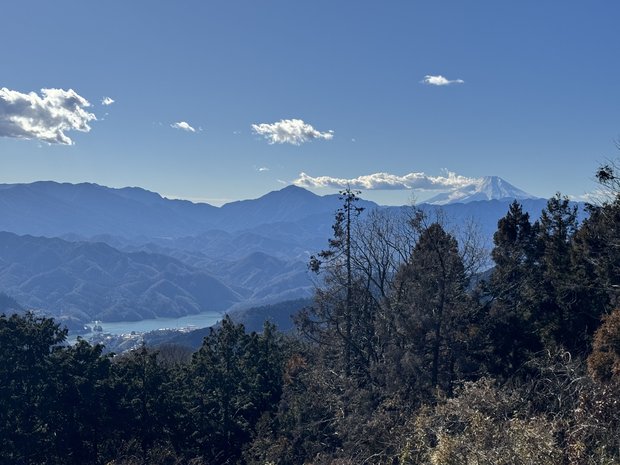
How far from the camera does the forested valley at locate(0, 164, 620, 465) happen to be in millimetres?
20234

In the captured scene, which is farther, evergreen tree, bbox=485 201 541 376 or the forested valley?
evergreen tree, bbox=485 201 541 376

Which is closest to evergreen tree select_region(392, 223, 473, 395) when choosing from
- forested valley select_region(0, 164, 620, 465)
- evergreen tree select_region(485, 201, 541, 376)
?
forested valley select_region(0, 164, 620, 465)

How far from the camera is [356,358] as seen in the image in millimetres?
25297

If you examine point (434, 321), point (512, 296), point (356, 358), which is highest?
point (512, 296)

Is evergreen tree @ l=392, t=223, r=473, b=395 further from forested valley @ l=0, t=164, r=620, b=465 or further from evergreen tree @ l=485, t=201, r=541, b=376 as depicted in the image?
evergreen tree @ l=485, t=201, r=541, b=376

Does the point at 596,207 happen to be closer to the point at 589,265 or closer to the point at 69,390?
the point at 589,265

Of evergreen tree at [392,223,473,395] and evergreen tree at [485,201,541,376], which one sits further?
evergreen tree at [485,201,541,376]

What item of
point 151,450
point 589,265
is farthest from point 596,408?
point 151,450

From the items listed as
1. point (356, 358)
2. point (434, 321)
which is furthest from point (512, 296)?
point (356, 358)

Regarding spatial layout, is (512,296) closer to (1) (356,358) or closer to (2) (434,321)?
(2) (434,321)

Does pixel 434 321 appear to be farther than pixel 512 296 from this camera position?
No

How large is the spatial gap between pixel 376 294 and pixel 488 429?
18278 mm

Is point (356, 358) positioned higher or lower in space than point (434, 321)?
lower

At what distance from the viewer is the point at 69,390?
893 inches
